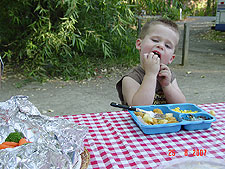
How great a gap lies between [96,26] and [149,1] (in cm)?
110

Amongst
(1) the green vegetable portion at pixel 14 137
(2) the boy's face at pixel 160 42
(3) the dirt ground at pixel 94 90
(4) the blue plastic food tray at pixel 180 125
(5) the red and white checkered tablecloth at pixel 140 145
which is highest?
(2) the boy's face at pixel 160 42

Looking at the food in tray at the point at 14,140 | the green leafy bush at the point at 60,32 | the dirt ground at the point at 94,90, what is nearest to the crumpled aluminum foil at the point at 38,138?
the food in tray at the point at 14,140

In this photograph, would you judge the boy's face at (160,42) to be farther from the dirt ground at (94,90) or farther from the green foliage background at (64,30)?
the green foliage background at (64,30)

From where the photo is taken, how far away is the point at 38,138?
37.8 inches

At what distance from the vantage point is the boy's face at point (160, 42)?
1550 mm

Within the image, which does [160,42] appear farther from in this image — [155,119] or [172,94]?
[155,119]

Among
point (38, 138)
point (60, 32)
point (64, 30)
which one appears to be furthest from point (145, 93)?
point (64, 30)

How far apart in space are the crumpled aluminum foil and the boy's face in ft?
2.47

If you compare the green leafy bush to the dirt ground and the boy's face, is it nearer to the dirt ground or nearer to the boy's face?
the dirt ground

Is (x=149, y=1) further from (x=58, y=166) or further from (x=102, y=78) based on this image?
(x=58, y=166)

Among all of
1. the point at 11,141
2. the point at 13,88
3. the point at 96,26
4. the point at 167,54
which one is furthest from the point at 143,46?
the point at 96,26

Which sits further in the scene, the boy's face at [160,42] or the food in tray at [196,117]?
the boy's face at [160,42]

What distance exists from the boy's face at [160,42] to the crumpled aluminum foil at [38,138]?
753 millimetres

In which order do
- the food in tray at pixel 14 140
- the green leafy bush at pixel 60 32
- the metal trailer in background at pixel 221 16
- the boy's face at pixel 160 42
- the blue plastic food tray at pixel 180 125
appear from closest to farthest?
the food in tray at pixel 14 140
the blue plastic food tray at pixel 180 125
the boy's face at pixel 160 42
the green leafy bush at pixel 60 32
the metal trailer in background at pixel 221 16
